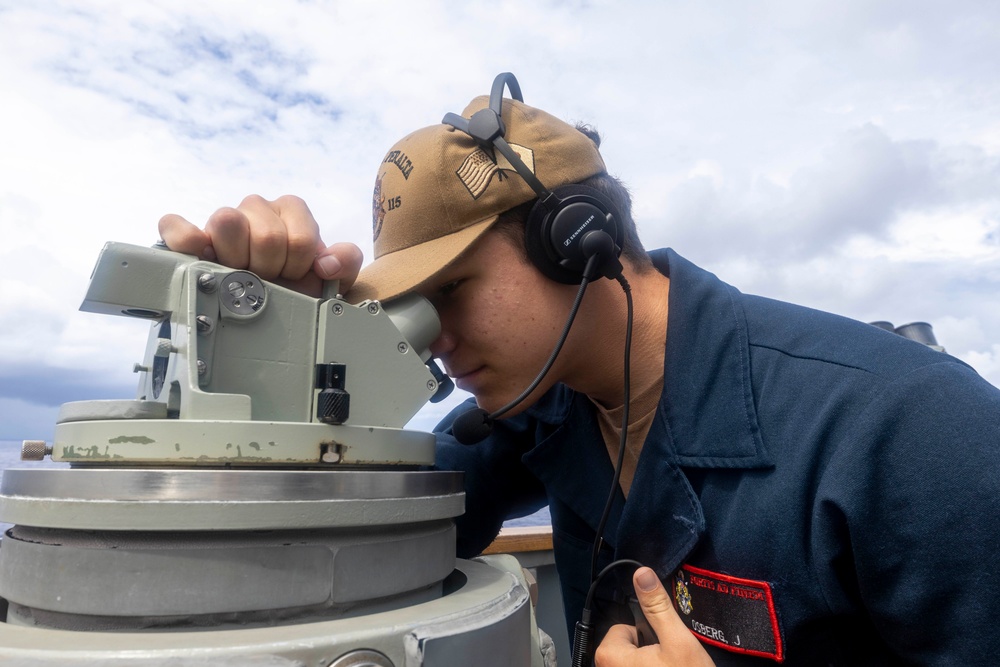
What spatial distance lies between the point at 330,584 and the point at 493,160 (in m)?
0.85

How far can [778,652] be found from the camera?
1189 millimetres

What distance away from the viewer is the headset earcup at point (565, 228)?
1278mm

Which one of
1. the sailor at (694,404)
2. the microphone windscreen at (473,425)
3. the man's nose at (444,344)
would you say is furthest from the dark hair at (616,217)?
the microphone windscreen at (473,425)

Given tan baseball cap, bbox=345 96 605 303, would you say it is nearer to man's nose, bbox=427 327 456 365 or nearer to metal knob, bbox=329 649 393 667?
man's nose, bbox=427 327 456 365

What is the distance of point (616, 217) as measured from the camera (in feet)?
4.38

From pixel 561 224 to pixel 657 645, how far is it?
77cm

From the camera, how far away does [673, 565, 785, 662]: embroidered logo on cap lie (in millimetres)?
1197

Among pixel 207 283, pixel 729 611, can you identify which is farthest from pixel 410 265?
pixel 729 611

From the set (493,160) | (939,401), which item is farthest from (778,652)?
(493,160)

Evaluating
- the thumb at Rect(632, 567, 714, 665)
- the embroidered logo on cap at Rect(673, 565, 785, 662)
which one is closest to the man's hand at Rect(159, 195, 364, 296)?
the thumb at Rect(632, 567, 714, 665)

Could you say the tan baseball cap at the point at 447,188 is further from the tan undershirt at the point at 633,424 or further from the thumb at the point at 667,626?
the thumb at the point at 667,626

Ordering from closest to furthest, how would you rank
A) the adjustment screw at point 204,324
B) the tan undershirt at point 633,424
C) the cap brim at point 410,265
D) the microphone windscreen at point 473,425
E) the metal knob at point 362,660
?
1. the metal knob at point 362,660
2. the adjustment screw at point 204,324
3. the cap brim at point 410,265
4. the microphone windscreen at point 473,425
5. the tan undershirt at point 633,424

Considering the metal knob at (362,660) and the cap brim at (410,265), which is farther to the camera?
the cap brim at (410,265)

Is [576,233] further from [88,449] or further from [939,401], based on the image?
[88,449]
